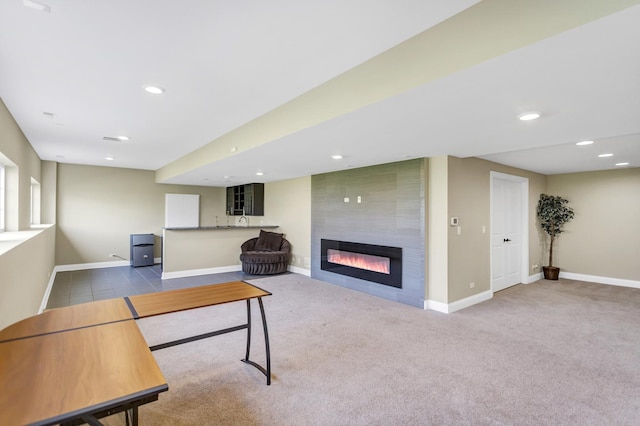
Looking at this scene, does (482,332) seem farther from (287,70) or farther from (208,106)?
(208,106)

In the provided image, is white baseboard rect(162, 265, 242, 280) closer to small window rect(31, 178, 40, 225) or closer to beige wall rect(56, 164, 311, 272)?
beige wall rect(56, 164, 311, 272)

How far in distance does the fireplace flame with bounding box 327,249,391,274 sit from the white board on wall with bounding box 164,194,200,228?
5.03 meters

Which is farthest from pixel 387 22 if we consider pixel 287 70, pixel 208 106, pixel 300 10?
pixel 208 106

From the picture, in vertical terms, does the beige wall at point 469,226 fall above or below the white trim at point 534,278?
above

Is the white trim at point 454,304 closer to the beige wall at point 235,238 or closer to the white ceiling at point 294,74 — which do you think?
the white ceiling at point 294,74

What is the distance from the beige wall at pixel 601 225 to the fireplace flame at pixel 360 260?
440cm

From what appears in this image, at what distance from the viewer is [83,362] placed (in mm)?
1284

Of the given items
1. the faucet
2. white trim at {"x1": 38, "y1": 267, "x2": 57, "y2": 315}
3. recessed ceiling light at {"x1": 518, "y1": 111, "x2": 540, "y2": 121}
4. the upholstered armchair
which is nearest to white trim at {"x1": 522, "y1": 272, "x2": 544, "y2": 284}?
recessed ceiling light at {"x1": 518, "y1": 111, "x2": 540, "y2": 121}

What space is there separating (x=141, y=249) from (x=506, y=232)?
27.5 feet

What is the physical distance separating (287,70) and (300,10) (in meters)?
0.72

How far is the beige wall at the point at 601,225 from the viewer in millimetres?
5871

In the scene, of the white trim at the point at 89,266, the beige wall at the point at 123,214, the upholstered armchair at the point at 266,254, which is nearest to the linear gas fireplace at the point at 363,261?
the beige wall at the point at 123,214

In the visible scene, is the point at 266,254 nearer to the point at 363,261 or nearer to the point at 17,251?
the point at 363,261

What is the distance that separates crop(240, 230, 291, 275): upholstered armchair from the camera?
685 cm
